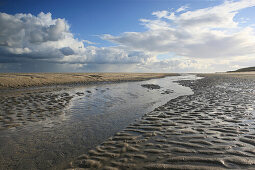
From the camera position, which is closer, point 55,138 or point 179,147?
point 179,147

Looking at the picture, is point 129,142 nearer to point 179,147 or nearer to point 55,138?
point 179,147

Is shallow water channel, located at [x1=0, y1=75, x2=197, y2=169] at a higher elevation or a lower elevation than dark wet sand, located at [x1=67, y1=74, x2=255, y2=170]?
lower

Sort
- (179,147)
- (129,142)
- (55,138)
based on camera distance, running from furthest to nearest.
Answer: (55,138) → (129,142) → (179,147)

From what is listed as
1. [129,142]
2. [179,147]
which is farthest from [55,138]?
[179,147]

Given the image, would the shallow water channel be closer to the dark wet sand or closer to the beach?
the beach

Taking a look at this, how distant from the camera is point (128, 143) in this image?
241 inches

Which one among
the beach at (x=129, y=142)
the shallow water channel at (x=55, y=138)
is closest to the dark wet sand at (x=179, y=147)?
the beach at (x=129, y=142)

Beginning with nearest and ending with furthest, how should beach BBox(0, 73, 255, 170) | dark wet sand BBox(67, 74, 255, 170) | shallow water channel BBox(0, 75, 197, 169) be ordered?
dark wet sand BBox(67, 74, 255, 170) → beach BBox(0, 73, 255, 170) → shallow water channel BBox(0, 75, 197, 169)

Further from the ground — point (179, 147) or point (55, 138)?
point (179, 147)

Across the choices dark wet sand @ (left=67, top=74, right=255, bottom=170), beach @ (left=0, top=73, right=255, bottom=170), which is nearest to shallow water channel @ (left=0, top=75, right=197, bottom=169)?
beach @ (left=0, top=73, right=255, bottom=170)

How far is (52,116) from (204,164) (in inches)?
373

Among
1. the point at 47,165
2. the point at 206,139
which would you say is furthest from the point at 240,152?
the point at 47,165

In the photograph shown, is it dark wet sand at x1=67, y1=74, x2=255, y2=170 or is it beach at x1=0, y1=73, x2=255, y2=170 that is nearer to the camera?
A: dark wet sand at x1=67, y1=74, x2=255, y2=170

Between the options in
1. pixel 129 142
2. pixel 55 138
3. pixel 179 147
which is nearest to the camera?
pixel 179 147
